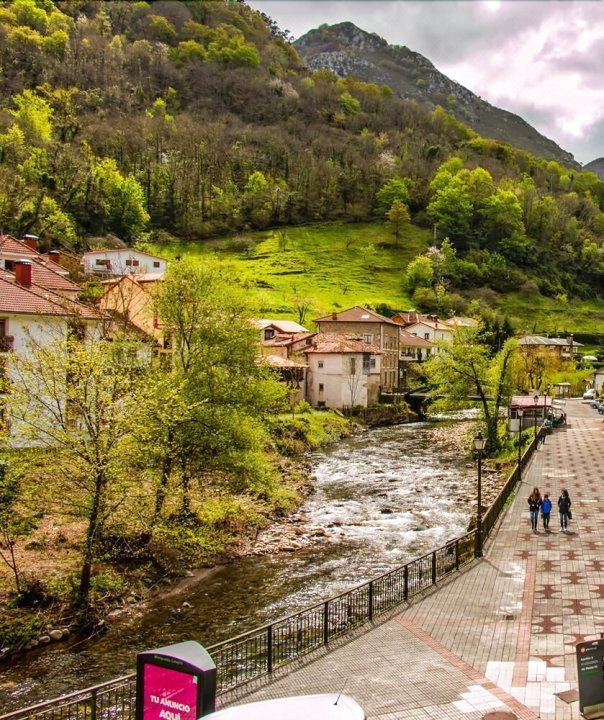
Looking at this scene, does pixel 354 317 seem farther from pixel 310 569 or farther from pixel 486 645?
pixel 486 645

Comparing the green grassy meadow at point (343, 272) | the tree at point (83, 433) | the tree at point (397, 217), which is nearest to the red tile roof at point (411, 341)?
the green grassy meadow at point (343, 272)

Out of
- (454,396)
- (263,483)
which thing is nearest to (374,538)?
(263,483)

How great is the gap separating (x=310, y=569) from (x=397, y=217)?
116 meters

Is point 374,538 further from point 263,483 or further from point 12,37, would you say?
point 12,37

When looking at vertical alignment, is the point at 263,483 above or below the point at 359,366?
below

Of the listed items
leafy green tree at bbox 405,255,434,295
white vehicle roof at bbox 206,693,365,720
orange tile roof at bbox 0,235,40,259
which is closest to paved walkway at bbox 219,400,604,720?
white vehicle roof at bbox 206,693,365,720

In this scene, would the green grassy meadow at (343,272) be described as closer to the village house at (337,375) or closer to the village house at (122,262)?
the village house at (122,262)

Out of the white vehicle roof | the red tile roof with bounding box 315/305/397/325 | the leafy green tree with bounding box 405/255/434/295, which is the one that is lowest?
the white vehicle roof

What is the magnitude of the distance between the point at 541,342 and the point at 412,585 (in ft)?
264

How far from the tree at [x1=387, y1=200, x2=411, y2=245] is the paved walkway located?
114 meters

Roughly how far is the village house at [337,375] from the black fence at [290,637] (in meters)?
44.9

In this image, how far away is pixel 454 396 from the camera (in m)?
45.7

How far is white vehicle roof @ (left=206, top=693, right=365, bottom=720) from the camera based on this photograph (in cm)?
630

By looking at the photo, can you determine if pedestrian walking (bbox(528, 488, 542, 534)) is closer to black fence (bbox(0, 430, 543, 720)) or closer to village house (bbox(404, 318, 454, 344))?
black fence (bbox(0, 430, 543, 720))
